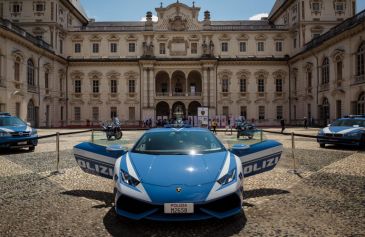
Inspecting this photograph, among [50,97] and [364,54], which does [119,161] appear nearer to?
[364,54]

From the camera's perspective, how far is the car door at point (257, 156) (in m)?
5.61

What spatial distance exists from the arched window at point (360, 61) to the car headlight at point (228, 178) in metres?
27.8

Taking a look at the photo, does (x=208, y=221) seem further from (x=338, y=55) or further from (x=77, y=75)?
(x=77, y=75)

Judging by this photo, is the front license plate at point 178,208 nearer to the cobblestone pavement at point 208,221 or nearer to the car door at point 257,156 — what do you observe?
the cobblestone pavement at point 208,221

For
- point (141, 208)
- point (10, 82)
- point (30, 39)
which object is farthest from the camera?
point (30, 39)

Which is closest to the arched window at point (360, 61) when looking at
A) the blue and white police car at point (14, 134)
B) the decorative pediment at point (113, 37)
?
the blue and white police car at point (14, 134)

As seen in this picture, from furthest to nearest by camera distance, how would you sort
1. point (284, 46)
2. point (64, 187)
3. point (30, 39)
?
point (284, 46)
point (30, 39)
point (64, 187)

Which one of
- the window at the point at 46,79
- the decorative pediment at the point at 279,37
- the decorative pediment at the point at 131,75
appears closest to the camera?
the window at the point at 46,79

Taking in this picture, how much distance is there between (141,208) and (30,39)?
33702 millimetres

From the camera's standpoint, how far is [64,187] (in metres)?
6.57

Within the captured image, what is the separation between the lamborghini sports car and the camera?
12.5 feet

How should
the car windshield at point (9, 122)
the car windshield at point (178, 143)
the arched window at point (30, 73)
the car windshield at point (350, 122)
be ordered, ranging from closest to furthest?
the car windshield at point (178, 143)
the car windshield at point (9, 122)
the car windshield at point (350, 122)
the arched window at point (30, 73)

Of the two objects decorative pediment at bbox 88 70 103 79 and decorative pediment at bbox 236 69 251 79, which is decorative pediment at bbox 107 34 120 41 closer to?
decorative pediment at bbox 88 70 103 79

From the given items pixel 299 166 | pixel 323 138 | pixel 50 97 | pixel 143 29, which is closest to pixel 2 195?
pixel 299 166
